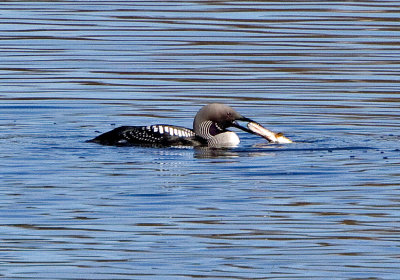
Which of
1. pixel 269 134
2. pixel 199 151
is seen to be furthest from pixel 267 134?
pixel 199 151

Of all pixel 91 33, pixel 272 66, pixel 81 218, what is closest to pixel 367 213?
pixel 81 218

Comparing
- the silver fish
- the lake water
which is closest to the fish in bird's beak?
the silver fish

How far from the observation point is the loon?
14258 millimetres

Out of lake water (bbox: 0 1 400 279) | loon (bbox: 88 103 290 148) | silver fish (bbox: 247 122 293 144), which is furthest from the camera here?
silver fish (bbox: 247 122 293 144)

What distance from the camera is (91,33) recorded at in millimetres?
→ 23000

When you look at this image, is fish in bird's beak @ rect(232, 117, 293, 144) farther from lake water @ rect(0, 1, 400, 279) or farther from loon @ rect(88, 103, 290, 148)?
lake water @ rect(0, 1, 400, 279)

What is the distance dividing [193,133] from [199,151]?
1.31 ft

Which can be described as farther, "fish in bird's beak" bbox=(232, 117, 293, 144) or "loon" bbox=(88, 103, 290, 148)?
"fish in bird's beak" bbox=(232, 117, 293, 144)

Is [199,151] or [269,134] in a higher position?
[269,134]

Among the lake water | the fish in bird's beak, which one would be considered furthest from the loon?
the lake water

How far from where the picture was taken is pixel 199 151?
47.4 feet

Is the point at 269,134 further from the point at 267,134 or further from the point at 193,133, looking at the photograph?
the point at 193,133

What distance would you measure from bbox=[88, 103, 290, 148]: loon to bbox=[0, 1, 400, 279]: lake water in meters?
0.18

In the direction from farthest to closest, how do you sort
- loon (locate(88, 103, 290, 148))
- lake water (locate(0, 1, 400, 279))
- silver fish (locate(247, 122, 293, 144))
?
silver fish (locate(247, 122, 293, 144)) < loon (locate(88, 103, 290, 148)) < lake water (locate(0, 1, 400, 279))
